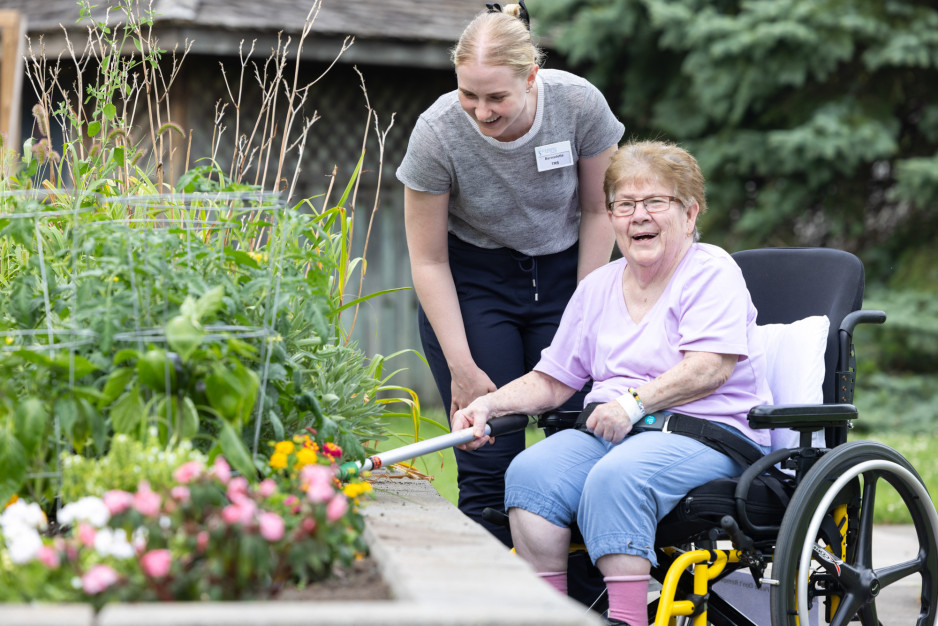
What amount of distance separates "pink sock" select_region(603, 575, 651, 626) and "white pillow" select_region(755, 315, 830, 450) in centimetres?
55

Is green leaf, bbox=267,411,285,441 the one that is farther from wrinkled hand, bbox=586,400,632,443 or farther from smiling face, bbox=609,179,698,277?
smiling face, bbox=609,179,698,277

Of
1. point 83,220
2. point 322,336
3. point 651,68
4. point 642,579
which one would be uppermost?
point 651,68

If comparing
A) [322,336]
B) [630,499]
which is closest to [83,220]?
[322,336]

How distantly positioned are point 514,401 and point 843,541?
2.64 ft

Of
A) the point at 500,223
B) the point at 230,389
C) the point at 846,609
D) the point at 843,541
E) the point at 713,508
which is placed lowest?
the point at 846,609

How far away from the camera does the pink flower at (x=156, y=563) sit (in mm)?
1408

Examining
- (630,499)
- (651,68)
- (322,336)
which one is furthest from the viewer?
(651,68)

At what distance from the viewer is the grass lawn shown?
4.59 m

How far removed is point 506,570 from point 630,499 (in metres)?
0.62

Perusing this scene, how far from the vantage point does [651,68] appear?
739 centimetres

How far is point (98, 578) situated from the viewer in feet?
4.58

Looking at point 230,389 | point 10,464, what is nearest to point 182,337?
point 230,389

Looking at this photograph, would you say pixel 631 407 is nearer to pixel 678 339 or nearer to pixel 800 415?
pixel 678 339

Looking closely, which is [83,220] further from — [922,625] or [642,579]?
[922,625]
